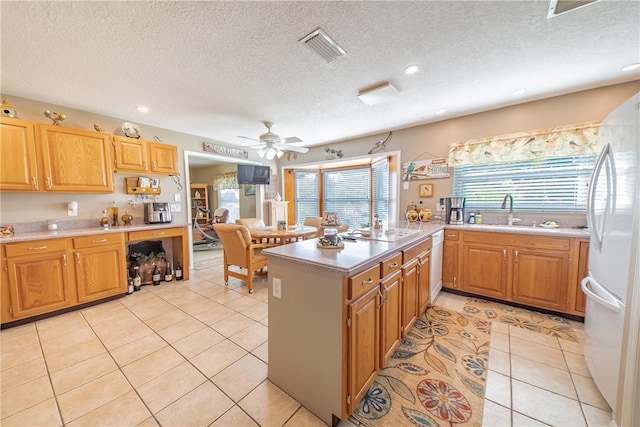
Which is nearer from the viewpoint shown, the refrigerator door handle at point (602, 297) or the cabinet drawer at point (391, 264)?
the refrigerator door handle at point (602, 297)

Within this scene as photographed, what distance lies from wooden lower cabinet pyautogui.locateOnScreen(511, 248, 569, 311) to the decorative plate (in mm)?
5215

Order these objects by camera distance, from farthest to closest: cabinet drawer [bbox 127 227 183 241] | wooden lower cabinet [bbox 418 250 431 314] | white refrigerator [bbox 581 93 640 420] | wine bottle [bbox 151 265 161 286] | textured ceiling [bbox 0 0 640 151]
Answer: wine bottle [bbox 151 265 161 286]
cabinet drawer [bbox 127 227 183 241]
wooden lower cabinet [bbox 418 250 431 314]
textured ceiling [bbox 0 0 640 151]
white refrigerator [bbox 581 93 640 420]

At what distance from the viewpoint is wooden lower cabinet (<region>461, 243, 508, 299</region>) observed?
2691mm

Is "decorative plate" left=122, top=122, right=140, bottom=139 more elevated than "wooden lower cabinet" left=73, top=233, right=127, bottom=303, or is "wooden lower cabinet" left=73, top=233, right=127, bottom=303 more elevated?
"decorative plate" left=122, top=122, right=140, bottom=139

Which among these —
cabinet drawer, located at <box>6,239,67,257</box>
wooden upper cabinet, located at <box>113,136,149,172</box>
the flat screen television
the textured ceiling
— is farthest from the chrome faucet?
cabinet drawer, located at <box>6,239,67,257</box>

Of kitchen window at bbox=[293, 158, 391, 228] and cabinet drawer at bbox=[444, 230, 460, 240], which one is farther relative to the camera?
kitchen window at bbox=[293, 158, 391, 228]

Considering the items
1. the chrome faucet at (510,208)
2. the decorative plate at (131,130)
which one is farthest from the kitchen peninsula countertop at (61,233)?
the chrome faucet at (510,208)

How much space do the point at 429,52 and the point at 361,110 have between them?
1284 millimetres

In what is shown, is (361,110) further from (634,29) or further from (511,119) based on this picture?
(634,29)

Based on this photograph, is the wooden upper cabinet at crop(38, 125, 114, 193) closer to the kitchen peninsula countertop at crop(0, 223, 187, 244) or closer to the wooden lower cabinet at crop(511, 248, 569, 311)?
the kitchen peninsula countertop at crop(0, 223, 187, 244)

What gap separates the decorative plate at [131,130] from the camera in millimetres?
3240

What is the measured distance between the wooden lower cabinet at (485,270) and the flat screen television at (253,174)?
4.14 meters

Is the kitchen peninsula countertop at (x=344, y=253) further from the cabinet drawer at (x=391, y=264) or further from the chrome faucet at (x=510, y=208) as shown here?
the chrome faucet at (x=510, y=208)

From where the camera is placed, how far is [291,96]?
2666mm
